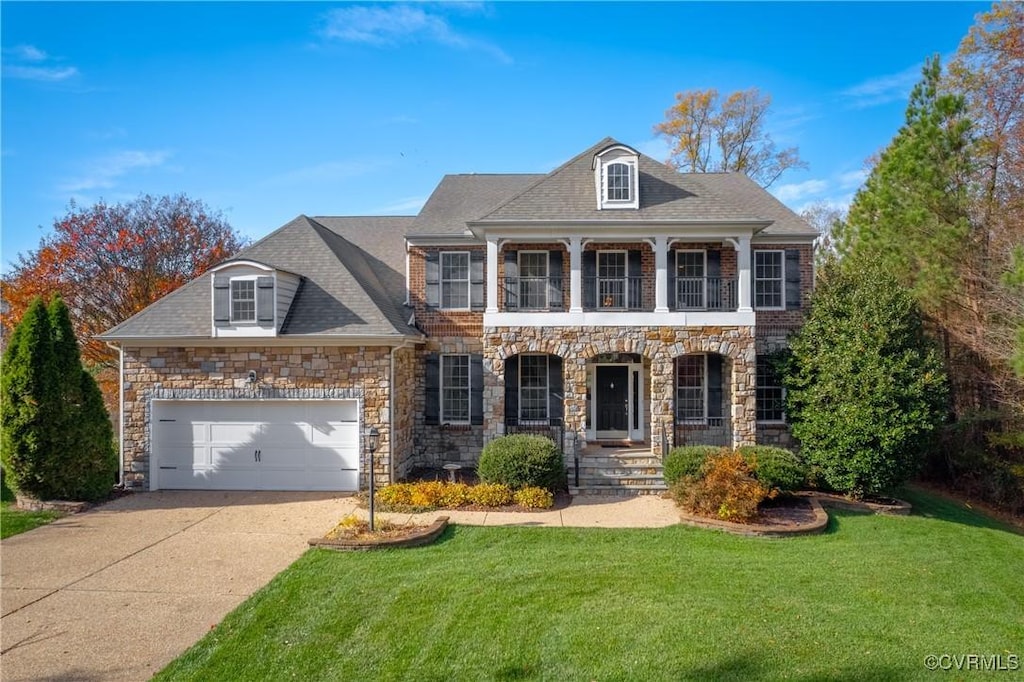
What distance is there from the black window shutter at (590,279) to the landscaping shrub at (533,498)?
5.06 m

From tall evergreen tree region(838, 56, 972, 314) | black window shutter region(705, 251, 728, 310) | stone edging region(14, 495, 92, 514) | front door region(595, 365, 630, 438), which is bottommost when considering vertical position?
stone edging region(14, 495, 92, 514)

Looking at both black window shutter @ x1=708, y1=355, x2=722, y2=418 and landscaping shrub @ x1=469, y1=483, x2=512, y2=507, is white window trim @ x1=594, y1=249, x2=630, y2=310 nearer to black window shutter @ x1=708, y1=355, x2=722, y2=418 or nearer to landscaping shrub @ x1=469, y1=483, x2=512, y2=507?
black window shutter @ x1=708, y1=355, x2=722, y2=418

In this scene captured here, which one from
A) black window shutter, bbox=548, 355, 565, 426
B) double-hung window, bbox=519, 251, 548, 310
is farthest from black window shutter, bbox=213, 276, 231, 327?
black window shutter, bbox=548, 355, 565, 426

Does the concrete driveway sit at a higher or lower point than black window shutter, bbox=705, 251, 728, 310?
lower

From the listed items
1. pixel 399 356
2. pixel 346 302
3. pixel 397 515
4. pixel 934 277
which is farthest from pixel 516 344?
pixel 934 277

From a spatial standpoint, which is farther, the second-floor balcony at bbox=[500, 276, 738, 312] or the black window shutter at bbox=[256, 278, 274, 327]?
the second-floor balcony at bbox=[500, 276, 738, 312]

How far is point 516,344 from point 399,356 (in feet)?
8.88

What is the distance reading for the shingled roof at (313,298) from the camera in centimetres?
1219

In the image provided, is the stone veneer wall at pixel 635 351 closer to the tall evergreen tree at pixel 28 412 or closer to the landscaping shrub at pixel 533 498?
the landscaping shrub at pixel 533 498

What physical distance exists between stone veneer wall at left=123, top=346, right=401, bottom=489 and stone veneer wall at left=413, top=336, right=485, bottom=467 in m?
2.00

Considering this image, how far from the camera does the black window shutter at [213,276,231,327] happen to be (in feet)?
39.5

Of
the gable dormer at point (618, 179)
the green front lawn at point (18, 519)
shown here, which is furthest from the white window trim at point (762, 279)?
the green front lawn at point (18, 519)

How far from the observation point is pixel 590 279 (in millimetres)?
14367

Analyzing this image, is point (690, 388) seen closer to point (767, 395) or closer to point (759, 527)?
point (767, 395)
